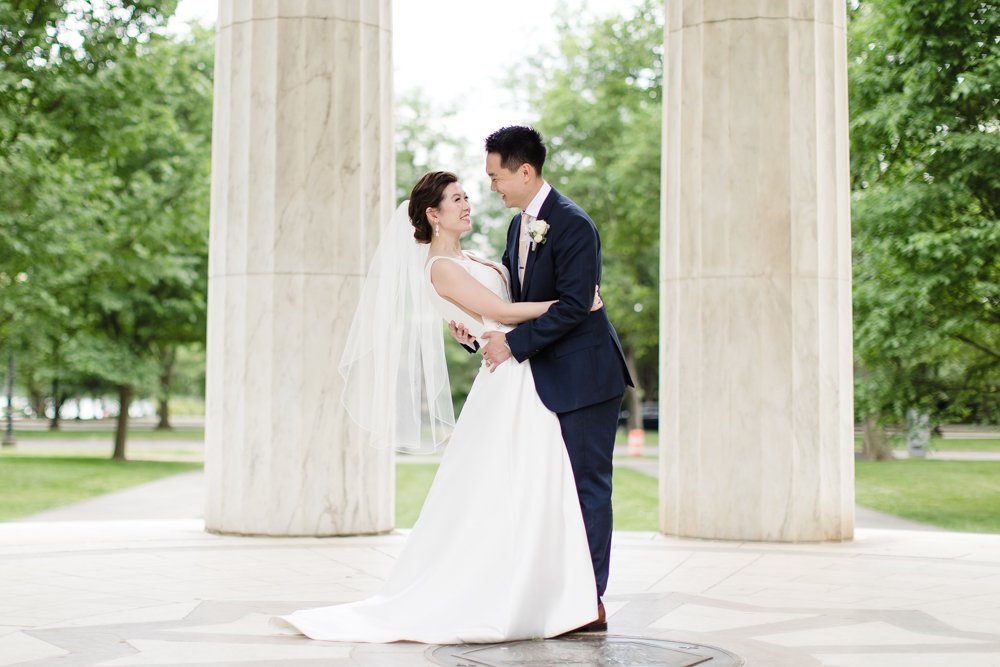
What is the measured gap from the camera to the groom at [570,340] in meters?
5.92

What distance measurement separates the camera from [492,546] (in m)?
5.88

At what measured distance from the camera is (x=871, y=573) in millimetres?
8414

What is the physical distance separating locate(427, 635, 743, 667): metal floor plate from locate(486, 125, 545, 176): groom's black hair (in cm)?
230

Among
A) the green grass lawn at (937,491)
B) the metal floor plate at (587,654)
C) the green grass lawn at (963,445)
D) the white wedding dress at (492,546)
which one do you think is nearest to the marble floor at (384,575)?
the metal floor plate at (587,654)

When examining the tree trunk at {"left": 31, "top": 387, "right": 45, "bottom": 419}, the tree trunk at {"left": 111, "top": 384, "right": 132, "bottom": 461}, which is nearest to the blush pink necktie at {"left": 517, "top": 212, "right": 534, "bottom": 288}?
the tree trunk at {"left": 111, "top": 384, "right": 132, "bottom": 461}

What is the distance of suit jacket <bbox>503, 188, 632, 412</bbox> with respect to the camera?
590 cm

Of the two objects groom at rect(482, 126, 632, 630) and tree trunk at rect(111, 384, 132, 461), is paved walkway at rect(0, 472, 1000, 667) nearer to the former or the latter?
groom at rect(482, 126, 632, 630)

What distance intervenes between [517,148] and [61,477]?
68.7 ft

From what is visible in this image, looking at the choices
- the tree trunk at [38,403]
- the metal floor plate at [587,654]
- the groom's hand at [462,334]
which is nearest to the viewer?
the metal floor plate at [587,654]

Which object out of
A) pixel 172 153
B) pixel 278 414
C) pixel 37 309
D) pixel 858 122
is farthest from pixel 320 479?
pixel 172 153

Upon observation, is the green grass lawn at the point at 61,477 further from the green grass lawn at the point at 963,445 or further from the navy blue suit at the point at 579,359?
the green grass lawn at the point at 963,445

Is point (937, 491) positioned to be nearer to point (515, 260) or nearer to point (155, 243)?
point (155, 243)

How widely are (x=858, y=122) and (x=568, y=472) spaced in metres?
13.2

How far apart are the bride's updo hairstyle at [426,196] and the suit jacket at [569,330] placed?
0.56 meters
